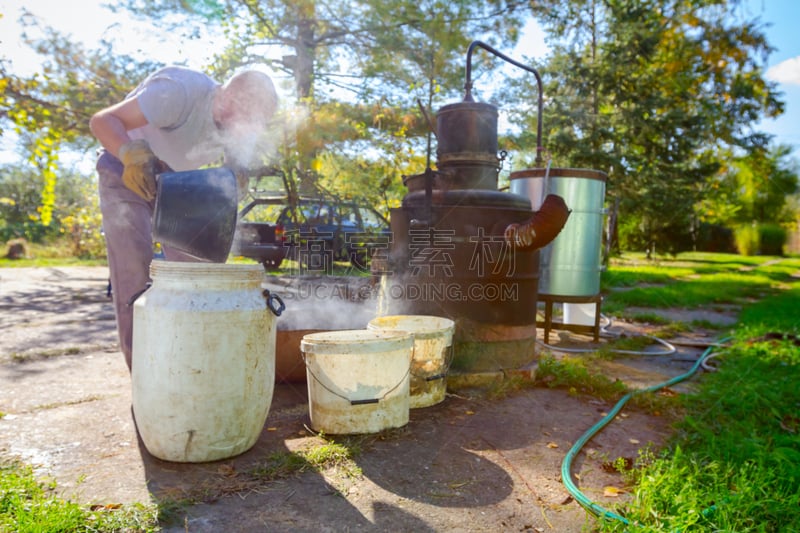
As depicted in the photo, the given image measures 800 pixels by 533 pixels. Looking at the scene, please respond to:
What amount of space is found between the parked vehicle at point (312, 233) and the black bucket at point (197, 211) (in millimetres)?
3377

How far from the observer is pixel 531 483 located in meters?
1.95

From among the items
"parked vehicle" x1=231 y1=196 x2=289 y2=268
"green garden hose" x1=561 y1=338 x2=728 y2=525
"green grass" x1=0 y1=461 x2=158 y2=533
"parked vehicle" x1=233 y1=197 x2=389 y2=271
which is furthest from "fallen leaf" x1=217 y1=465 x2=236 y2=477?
"parked vehicle" x1=231 y1=196 x2=289 y2=268

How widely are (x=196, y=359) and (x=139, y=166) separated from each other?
40.9 inches

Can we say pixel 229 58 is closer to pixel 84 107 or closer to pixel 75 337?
pixel 84 107

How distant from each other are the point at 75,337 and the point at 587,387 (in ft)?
14.1

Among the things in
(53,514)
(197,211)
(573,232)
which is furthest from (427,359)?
Result: (573,232)

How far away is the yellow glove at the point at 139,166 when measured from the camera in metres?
2.32

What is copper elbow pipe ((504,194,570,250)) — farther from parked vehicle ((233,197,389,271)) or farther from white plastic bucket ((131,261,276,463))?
parked vehicle ((233,197,389,271))

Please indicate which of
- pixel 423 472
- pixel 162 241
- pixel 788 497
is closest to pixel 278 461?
pixel 423 472

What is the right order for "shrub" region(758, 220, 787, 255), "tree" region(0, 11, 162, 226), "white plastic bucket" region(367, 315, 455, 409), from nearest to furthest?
"white plastic bucket" region(367, 315, 455, 409) → "tree" region(0, 11, 162, 226) → "shrub" region(758, 220, 787, 255)

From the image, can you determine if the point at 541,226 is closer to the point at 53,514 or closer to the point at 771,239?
the point at 53,514

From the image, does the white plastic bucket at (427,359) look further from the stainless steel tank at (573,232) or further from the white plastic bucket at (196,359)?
the stainless steel tank at (573,232)

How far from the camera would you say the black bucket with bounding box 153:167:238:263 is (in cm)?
229

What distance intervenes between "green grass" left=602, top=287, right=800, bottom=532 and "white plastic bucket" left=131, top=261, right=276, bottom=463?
57.6 inches
